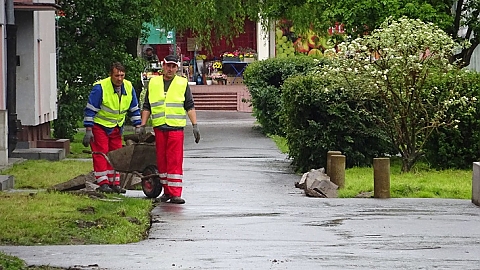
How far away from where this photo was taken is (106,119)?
15.1 m

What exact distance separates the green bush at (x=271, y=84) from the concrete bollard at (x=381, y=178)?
45.7ft

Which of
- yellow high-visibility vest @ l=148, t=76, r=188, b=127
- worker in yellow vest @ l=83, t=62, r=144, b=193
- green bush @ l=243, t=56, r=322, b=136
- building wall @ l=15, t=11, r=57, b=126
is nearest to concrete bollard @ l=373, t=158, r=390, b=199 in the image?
yellow high-visibility vest @ l=148, t=76, r=188, b=127

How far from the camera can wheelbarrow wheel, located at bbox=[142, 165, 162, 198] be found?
1495 centimetres

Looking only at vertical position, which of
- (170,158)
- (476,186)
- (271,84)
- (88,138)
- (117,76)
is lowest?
(476,186)

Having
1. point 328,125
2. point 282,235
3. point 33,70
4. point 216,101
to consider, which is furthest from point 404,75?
point 216,101

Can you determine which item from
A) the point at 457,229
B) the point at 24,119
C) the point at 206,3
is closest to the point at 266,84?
the point at 206,3

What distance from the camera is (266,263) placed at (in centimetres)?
929

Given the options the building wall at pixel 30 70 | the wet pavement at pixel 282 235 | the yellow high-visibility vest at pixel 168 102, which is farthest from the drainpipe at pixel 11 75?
the yellow high-visibility vest at pixel 168 102

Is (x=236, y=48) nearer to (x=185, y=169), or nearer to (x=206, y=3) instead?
(x=206, y=3)

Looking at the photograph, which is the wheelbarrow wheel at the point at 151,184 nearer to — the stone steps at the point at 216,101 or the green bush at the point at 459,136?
the green bush at the point at 459,136

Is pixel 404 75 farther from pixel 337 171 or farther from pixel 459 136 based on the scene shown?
pixel 337 171

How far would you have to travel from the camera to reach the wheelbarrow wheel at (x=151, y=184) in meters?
15.0

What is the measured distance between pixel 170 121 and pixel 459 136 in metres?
7.43

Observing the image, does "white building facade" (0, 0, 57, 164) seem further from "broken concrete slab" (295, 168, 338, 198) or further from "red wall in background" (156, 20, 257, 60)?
"red wall in background" (156, 20, 257, 60)
